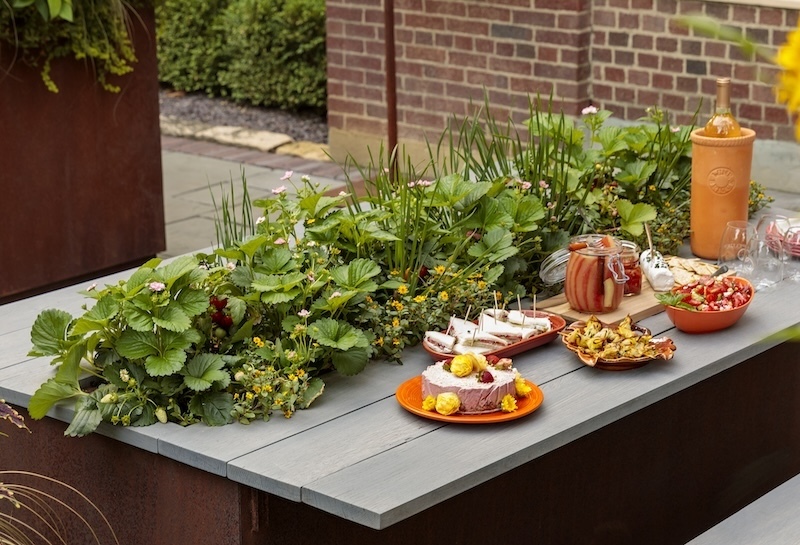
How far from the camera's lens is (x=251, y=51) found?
8570mm

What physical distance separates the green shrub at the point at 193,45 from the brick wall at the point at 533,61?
6.71 feet

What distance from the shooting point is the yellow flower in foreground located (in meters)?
2.17

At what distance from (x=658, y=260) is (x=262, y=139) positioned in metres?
5.28

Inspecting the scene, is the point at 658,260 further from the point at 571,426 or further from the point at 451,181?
the point at 571,426

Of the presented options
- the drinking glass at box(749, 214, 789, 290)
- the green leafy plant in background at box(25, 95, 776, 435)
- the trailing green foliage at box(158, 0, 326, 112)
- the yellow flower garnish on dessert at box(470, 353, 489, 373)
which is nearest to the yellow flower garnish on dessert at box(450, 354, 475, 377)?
the yellow flower garnish on dessert at box(470, 353, 489, 373)

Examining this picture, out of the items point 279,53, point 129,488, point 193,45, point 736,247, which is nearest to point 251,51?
point 279,53

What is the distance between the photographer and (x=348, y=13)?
7.00 meters

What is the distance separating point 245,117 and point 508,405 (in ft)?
21.6

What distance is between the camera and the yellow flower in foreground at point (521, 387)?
7.12 ft

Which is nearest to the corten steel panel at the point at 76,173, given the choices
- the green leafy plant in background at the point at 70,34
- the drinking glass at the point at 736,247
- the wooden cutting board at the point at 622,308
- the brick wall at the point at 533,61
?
the green leafy plant in background at the point at 70,34

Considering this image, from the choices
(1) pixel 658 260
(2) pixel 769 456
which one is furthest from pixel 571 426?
(2) pixel 769 456

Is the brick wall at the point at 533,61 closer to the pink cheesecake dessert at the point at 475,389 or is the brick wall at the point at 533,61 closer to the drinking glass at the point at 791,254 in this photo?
the drinking glass at the point at 791,254

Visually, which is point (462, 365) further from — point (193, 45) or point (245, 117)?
point (193, 45)

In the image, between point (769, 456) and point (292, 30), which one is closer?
point (769, 456)
